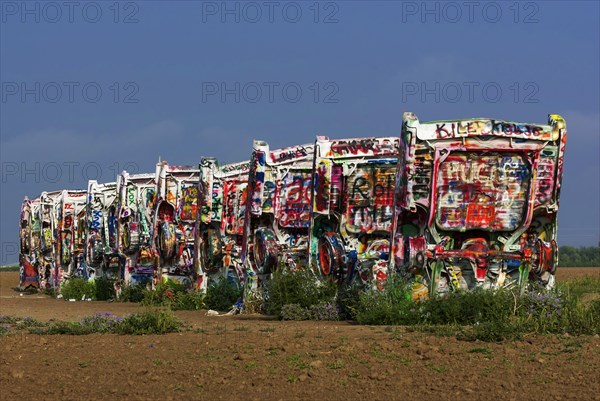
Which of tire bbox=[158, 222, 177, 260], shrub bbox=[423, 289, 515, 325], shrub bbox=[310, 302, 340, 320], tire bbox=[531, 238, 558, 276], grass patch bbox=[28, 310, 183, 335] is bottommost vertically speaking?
grass patch bbox=[28, 310, 183, 335]

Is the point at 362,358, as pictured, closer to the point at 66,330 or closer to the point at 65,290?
the point at 66,330

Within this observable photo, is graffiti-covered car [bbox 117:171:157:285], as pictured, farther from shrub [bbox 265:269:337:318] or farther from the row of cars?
shrub [bbox 265:269:337:318]

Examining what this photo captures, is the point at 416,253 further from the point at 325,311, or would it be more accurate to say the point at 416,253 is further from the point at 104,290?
the point at 104,290

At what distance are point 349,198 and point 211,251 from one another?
6.80 metres

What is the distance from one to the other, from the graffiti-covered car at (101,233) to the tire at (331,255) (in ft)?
46.4

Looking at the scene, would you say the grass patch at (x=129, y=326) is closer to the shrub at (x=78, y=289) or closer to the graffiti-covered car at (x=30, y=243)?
the shrub at (x=78, y=289)

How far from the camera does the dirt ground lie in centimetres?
1109

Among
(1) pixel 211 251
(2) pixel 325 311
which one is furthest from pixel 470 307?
(1) pixel 211 251

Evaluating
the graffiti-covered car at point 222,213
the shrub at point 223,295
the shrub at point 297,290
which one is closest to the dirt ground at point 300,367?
the shrub at point 297,290

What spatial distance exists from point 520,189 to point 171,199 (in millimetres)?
13459

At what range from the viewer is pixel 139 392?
11.4 meters

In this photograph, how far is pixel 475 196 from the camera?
1719 cm

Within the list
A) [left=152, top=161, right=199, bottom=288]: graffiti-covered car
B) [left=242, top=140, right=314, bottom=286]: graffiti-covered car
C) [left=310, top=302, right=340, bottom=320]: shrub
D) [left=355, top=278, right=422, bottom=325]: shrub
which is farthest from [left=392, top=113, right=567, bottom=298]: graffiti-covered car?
[left=152, top=161, right=199, bottom=288]: graffiti-covered car

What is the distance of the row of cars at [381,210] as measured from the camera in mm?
17188
